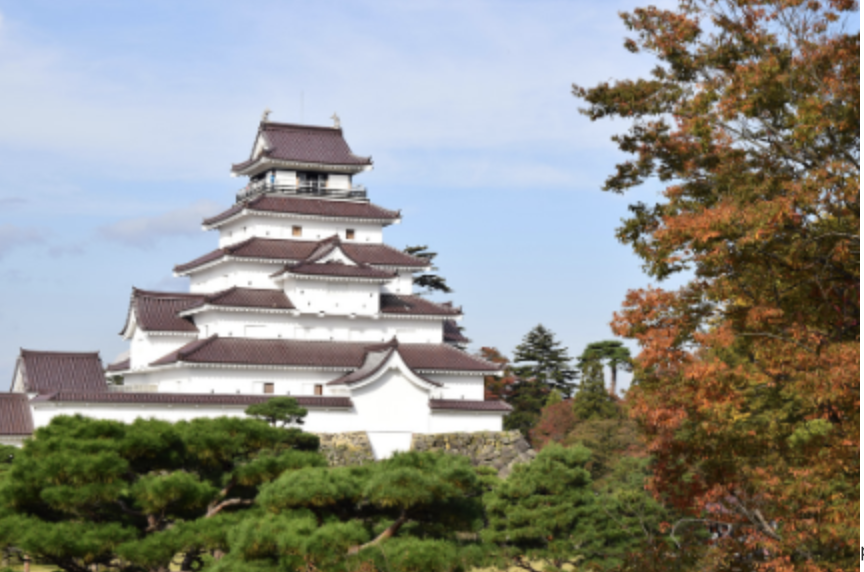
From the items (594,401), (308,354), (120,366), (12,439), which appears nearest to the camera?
(12,439)

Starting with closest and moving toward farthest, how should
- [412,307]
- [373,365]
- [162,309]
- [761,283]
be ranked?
1. [761,283]
2. [373,365]
3. [162,309]
4. [412,307]

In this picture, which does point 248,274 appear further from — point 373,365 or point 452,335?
point 452,335

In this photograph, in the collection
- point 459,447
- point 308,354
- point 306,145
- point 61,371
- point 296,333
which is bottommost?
point 459,447

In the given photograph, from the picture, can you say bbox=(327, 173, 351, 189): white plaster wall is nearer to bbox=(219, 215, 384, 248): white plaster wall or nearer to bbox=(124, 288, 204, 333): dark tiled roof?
bbox=(219, 215, 384, 248): white plaster wall

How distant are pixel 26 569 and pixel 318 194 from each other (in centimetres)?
2473

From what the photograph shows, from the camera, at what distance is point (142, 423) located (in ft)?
55.1

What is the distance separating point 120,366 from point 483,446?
18.1 m

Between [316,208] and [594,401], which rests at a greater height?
[316,208]

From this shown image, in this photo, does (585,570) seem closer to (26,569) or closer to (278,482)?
(278,482)

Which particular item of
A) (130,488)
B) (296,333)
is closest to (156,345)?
(296,333)

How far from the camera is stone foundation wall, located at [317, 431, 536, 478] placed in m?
37.5

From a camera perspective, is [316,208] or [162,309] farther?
[316,208]

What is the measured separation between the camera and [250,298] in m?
41.6

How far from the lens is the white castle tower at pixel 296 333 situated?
3828 cm
